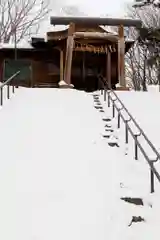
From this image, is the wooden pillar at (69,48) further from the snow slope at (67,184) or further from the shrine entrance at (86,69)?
the snow slope at (67,184)

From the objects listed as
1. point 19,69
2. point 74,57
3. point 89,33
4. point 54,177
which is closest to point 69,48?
point 89,33

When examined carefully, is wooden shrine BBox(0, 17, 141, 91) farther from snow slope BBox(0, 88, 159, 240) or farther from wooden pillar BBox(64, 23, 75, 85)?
snow slope BBox(0, 88, 159, 240)

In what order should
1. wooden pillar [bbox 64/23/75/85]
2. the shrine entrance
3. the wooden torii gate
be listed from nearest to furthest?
the wooden torii gate, wooden pillar [bbox 64/23/75/85], the shrine entrance

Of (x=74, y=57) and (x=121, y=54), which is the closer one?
(x=121, y=54)

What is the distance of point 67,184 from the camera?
24.6 feet

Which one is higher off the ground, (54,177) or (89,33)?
(89,33)

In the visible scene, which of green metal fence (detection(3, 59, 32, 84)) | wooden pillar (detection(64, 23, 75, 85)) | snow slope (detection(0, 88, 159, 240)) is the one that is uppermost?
wooden pillar (detection(64, 23, 75, 85))

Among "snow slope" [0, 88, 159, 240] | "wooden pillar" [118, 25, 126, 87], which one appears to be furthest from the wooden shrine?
"snow slope" [0, 88, 159, 240]

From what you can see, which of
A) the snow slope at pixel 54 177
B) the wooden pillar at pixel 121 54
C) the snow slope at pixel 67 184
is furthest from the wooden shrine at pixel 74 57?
the snow slope at pixel 67 184

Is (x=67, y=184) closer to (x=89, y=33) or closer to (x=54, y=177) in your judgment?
(x=54, y=177)

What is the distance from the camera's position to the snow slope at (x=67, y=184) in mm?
5977

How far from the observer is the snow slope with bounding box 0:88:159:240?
598cm

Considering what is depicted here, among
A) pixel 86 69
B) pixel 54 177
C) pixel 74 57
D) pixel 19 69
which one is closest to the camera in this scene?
pixel 54 177

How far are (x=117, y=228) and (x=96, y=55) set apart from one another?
2239cm
